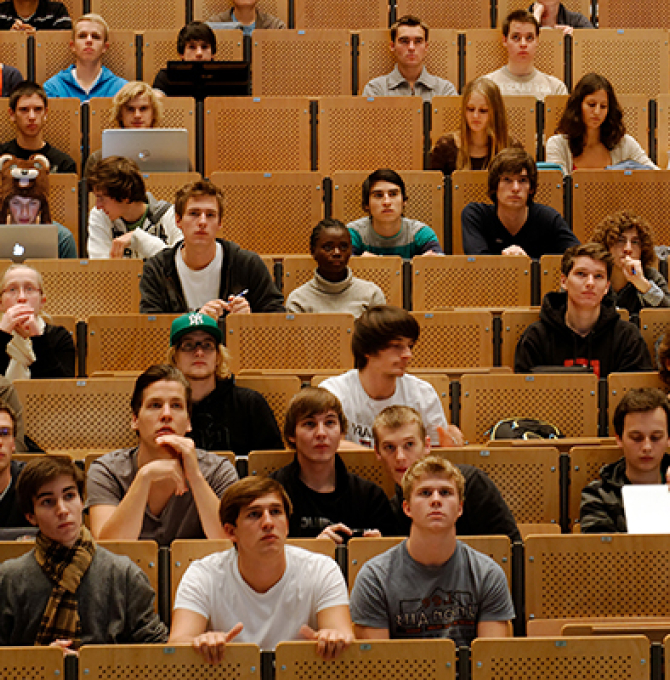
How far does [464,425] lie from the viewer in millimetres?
4117

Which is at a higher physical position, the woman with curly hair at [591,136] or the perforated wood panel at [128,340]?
the woman with curly hair at [591,136]

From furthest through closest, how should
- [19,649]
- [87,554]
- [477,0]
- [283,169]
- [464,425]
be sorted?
[477,0], [283,169], [464,425], [87,554], [19,649]

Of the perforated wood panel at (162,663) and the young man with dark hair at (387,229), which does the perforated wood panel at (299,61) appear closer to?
the young man with dark hair at (387,229)

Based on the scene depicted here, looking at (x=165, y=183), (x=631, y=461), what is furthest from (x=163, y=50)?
(x=631, y=461)

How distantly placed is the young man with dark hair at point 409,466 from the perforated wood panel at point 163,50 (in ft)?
11.5

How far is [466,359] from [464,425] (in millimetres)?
457

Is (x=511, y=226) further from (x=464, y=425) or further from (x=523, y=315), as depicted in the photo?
(x=464, y=425)

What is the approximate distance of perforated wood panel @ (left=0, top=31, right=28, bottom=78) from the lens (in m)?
6.57

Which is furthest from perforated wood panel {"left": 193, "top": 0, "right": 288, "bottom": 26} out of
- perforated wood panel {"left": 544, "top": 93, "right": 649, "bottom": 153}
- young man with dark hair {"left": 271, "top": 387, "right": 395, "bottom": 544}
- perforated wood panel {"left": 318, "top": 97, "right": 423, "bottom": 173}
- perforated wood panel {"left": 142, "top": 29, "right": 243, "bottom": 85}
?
young man with dark hair {"left": 271, "top": 387, "right": 395, "bottom": 544}

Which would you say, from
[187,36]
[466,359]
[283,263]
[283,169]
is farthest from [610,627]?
[187,36]

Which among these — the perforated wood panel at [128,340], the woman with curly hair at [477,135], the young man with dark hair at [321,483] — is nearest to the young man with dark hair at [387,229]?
the woman with curly hair at [477,135]

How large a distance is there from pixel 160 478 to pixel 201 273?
1.42m

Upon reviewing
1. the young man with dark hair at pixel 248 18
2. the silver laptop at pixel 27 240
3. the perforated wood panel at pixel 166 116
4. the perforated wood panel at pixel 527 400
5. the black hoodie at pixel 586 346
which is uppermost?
the young man with dark hair at pixel 248 18

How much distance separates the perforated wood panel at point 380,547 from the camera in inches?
125
